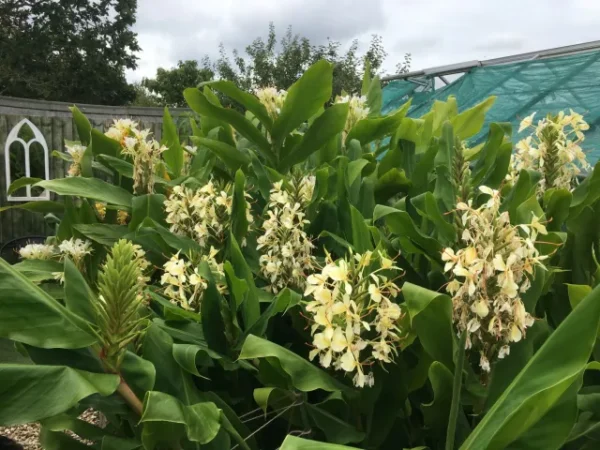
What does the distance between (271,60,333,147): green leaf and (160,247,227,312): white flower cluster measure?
45 centimetres

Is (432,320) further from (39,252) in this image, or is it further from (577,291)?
(39,252)

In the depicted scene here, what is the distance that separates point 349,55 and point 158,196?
47.6 feet

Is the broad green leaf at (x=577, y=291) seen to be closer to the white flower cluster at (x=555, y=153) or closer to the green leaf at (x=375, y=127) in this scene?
the white flower cluster at (x=555, y=153)

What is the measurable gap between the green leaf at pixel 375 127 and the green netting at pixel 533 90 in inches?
208

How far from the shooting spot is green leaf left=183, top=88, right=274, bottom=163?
4.50 ft

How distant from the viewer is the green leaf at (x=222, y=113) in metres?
1.37

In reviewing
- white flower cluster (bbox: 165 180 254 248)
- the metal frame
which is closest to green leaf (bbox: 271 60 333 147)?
white flower cluster (bbox: 165 180 254 248)

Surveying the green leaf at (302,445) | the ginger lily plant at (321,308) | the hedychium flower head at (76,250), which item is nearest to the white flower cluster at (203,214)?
the ginger lily plant at (321,308)

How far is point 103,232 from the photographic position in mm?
1327

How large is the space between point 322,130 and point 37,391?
88 centimetres

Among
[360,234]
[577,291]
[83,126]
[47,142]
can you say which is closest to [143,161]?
[83,126]

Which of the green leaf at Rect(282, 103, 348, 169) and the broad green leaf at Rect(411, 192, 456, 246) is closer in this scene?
the broad green leaf at Rect(411, 192, 456, 246)

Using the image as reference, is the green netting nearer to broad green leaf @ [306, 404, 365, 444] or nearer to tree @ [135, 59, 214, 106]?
broad green leaf @ [306, 404, 365, 444]

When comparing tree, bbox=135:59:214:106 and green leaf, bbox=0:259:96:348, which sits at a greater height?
tree, bbox=135:59:214:106
